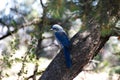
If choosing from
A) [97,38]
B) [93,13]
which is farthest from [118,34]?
[93,13]

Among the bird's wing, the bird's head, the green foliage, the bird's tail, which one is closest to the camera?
the green foliage

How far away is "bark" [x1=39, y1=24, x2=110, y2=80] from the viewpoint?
12.7 feet

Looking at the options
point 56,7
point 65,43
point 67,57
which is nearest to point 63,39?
point 65,43

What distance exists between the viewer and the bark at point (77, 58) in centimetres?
387

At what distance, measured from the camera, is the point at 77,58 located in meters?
3.90

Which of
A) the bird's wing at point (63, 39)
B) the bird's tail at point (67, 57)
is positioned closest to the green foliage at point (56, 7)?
the bird's tail at point (67, 57)

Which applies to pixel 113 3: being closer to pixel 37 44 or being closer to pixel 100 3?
pixel 100 3

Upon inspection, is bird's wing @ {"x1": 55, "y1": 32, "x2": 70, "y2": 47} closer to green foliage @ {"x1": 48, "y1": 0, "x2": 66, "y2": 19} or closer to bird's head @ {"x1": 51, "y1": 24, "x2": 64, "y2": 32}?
bird's head @ {"x1": 51, "y1": 24, "x2": 64, "y2": 32}

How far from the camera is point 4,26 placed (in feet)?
16.7

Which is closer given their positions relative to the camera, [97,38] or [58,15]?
[58,15]

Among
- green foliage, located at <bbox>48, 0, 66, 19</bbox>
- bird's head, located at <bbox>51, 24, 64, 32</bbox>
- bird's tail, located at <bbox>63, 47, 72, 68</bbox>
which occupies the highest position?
bird's head, located at <bbox>51, 24, 64, 32</bbox>

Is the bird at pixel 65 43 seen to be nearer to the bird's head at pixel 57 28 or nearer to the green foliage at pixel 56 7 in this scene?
the bird's head at pixel 57 28

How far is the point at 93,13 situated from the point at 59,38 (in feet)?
5.38

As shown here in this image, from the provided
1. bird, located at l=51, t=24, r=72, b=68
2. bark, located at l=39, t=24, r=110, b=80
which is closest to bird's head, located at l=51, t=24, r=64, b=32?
bird, located at l=51, t=24, r=72, b=68
